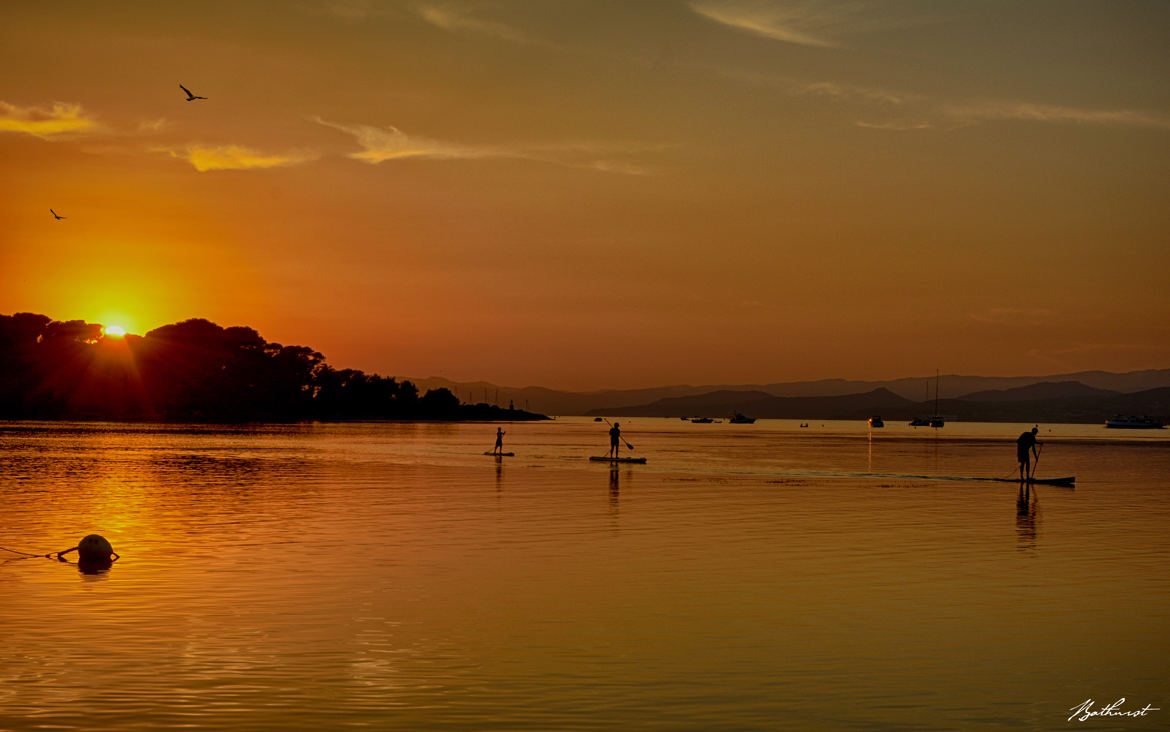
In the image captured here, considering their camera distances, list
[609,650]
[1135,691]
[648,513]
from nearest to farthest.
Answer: [1135,691]
[609,650]
[648,513]

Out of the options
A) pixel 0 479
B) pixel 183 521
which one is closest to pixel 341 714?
pixel 183 521

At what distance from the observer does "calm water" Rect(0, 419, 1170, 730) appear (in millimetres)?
14109

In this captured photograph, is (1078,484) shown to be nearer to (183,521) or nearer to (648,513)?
(648,513)

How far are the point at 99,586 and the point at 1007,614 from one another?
18.1m

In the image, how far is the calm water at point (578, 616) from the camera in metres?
14.1

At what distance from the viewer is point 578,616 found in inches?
787

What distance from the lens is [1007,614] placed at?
20.6 metres
